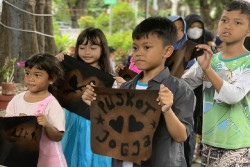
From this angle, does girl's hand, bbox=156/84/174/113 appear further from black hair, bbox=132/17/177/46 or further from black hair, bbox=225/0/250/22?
black hair, bbox=225/0/250/22

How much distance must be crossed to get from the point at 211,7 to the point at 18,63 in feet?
57.2

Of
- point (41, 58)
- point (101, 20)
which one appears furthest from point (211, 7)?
point (41, 58)

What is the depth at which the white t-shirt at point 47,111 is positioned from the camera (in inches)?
139

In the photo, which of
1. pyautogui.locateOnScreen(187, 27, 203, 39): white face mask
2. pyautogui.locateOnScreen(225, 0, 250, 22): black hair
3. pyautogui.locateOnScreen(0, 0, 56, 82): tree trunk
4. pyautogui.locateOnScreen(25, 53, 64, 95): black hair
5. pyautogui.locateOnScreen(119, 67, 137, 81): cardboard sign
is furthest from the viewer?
pyautogui.locateOnScreen(0, 0, 56, 82): tree trunk

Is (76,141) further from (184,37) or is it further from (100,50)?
(184,37)

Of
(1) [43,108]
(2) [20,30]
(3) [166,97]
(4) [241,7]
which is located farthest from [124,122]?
(2) [20,30]

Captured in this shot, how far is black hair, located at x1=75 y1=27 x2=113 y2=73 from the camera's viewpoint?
431 cm

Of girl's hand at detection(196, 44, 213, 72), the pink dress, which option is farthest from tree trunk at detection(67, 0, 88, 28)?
girl's hand at detection(196, 44, 213, 72)

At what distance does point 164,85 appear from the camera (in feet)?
9.23

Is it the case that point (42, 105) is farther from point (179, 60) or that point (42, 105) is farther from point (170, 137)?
point (170, 137)

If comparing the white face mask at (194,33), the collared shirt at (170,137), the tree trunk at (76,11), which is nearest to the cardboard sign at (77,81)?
the collared shirt at (170,137)

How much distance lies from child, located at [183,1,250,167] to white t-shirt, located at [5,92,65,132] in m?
1.03

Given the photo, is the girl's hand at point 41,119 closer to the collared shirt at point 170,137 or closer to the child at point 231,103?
the collared shirt at point 170,137

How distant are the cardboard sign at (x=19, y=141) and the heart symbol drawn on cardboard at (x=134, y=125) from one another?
830 mm
